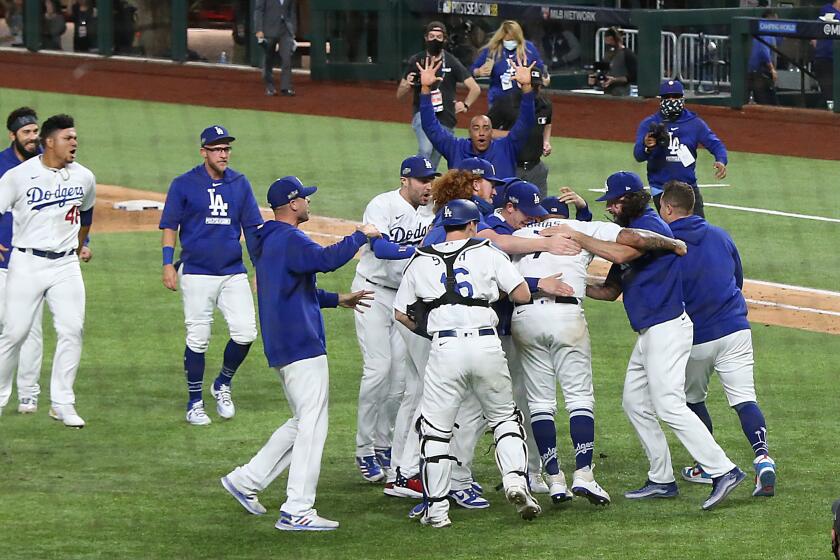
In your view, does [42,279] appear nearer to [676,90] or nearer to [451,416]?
[451,416]

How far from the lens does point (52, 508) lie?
770cm

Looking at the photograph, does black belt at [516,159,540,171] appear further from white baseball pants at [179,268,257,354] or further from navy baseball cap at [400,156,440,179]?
navy baseball cap at [400,156,440,179]

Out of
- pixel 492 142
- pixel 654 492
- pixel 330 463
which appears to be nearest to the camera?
pixel 654 492

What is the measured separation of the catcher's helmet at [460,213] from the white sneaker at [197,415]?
2.71 metres

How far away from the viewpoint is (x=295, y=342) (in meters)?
7.41

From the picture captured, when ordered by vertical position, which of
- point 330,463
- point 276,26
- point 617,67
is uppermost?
point 276,26

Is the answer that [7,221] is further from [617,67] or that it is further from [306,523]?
[617,67]

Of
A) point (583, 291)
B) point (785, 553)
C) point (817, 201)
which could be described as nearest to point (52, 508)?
point (583, 291)

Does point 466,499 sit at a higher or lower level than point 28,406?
lower

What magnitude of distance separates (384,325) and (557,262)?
1042 mm

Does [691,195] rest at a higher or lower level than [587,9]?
lower

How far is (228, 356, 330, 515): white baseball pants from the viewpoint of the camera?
7363mm

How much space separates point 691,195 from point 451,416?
5.57 feet

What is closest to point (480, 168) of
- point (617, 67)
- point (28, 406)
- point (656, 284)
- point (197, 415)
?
point (656, 284)
